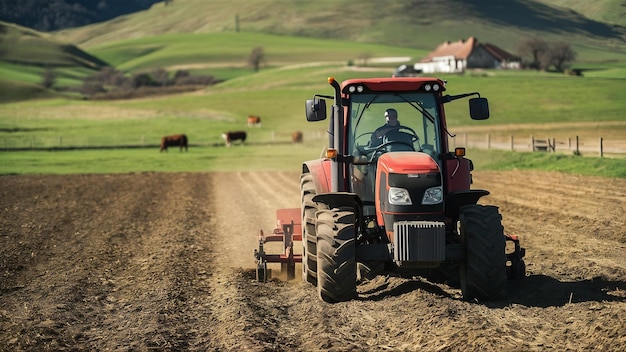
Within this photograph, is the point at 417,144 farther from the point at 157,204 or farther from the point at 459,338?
the point at 157,204

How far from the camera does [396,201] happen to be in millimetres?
10320

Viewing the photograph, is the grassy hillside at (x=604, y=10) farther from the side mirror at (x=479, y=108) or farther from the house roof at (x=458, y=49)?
the house roof at (x=458, y=49)

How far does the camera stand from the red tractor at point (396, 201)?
10.2 meters

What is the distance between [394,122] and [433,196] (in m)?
1.41

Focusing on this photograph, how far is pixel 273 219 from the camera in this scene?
20094mm

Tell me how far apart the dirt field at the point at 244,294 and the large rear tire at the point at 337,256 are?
0.69 feet

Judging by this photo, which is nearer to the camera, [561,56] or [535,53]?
[561,56]

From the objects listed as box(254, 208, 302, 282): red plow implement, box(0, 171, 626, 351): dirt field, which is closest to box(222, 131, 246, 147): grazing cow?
box(0, 171, 626, 351): dirt field

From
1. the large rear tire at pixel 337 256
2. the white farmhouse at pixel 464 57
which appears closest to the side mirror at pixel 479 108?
the large rear tire at pixel 337 256

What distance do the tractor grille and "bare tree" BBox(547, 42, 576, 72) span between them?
21.8 m

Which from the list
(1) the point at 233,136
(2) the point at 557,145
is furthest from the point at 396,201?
(1) the point at 233,136

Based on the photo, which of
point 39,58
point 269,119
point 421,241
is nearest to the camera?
point 421,241

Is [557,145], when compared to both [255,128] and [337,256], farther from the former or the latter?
[255,128]

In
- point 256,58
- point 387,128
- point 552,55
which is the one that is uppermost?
point 256,58
